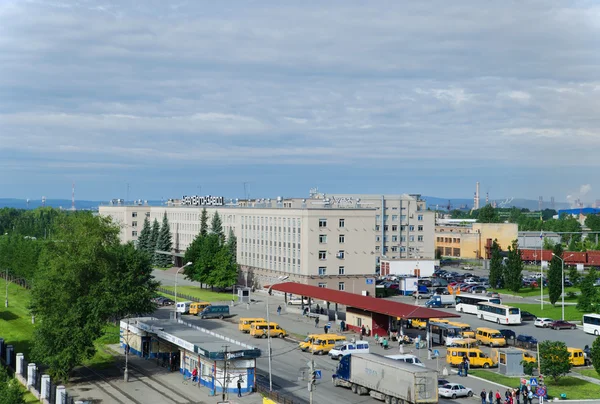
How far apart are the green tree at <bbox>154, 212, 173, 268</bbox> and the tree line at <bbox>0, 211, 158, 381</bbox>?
8394 cm

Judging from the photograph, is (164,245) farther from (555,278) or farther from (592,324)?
(592,324)

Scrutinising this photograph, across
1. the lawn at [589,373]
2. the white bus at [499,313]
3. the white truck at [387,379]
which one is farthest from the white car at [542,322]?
the white truck at [387,379]

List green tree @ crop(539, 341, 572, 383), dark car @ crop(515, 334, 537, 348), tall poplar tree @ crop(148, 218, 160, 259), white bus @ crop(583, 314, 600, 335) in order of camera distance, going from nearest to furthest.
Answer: green tree @ crop(539, 341, 572, 383)
dark car @ crop(515, 334, 537, 348)
white bus @ crop(583, 314, 600, 335)
tall poplar tree @ crop(148, 218, 160, 259)

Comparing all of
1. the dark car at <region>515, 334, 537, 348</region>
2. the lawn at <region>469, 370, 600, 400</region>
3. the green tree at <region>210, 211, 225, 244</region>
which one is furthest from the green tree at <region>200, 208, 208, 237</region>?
the lawn at <region>469, 370, 600, 400</region>

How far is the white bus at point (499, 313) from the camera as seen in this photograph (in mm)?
77125

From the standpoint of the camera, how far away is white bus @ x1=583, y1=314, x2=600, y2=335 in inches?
2756

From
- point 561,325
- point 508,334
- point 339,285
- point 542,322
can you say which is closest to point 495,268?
point 339,285

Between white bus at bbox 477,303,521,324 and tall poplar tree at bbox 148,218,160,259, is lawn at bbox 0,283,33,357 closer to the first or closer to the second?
tall poplar tree at bbox 148,218,160,259

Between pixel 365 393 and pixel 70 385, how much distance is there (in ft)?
69.3

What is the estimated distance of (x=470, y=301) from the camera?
86.8 meters

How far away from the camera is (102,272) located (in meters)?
56.6

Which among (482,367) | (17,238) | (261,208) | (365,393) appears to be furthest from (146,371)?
(17,238)

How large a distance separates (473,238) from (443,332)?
311 feet

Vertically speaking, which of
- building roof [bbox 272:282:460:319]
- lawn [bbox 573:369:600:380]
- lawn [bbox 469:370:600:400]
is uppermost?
building roof [bbox 272:282:460:319]
